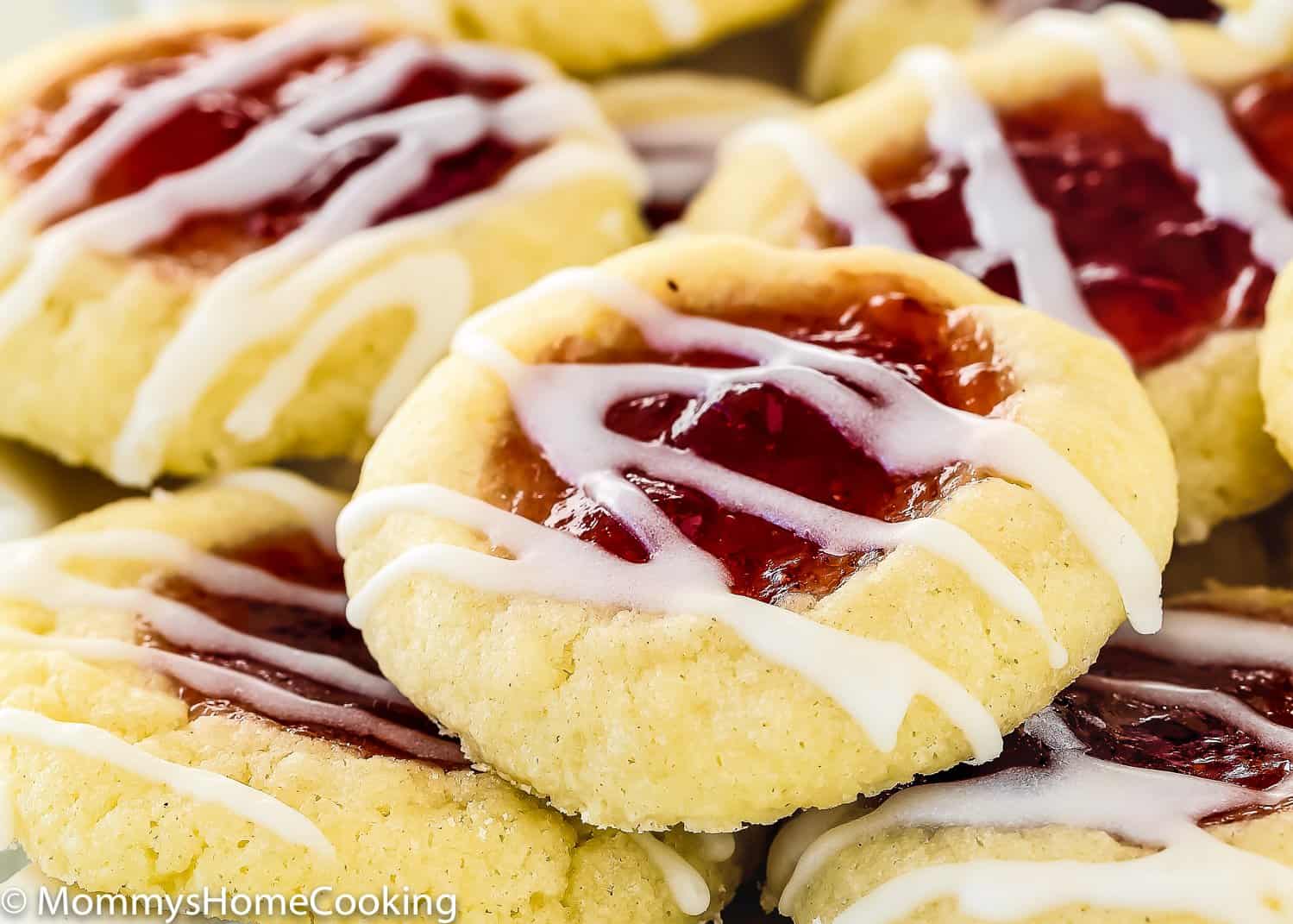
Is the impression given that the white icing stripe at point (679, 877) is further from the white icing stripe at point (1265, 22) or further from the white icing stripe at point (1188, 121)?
the white icing stripe at point (1265, 22)

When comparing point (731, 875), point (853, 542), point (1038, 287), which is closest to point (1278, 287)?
point (1038, 287)

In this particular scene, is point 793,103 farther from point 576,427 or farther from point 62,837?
point 62,837

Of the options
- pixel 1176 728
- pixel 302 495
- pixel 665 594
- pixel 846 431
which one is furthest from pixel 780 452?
pixel 302 495

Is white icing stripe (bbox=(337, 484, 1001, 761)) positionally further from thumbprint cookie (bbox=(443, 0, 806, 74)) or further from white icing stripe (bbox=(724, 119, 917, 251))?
thumbprint cookie (bbox=(443, 0, 806, 74))

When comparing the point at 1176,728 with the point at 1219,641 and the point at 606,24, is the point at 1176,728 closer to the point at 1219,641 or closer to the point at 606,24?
the point at 1219,641

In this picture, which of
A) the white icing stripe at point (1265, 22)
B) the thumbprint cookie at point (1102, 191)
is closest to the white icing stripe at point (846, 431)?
the thumbprint cookie at point (1102, 191)
